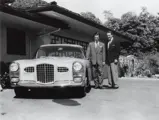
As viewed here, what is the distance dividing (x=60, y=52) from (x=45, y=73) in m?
1.73

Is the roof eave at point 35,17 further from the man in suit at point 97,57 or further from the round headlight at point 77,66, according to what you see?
the round headlight at point 77,66

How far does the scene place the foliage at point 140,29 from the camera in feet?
108

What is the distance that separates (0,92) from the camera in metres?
7.84

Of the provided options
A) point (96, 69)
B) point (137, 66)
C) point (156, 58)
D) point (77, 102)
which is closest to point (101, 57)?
point (96, 69)

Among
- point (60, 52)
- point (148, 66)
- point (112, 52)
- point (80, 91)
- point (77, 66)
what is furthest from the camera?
point (148, 66)

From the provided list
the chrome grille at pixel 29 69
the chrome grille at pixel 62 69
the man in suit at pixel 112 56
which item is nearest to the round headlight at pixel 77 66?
the chrome grille at pixel 62 69

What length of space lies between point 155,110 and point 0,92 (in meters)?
4.35

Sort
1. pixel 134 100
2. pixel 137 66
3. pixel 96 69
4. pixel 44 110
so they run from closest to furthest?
pixel 44 110, pixel 134 100, pixel 96 69, pixel 137 66

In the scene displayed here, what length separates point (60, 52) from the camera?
821 cm

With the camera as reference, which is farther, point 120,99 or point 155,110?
point 120,99

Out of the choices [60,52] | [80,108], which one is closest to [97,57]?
[60,52]

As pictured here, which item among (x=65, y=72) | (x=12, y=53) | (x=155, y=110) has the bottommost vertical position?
(x=155, y=110)

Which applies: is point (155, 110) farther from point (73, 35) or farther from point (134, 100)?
point (73, 35)

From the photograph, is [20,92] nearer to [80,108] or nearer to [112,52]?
[80,108]
